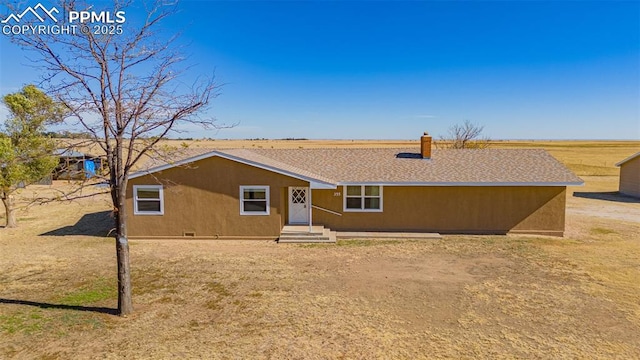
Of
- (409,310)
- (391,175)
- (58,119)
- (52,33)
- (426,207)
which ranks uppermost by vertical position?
(52,33)

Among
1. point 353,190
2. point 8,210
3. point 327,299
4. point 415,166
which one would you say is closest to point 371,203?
point 353,190

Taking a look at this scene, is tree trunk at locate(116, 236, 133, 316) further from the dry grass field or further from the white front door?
the white front door

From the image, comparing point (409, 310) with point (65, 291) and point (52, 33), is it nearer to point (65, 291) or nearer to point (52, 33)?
point (65, 291)

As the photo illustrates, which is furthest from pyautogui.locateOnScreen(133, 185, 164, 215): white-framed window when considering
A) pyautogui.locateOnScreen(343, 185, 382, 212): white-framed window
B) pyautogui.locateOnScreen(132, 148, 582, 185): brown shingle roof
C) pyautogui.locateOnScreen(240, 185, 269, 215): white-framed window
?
pyautogui.locateOnScreen(343, 185, 382, 212): white-framed window

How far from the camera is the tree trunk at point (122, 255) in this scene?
27.4ft

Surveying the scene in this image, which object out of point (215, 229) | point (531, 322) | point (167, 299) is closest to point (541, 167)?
point (531, 322)

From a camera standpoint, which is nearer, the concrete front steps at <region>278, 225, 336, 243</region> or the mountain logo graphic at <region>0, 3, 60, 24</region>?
the mountain logo graphic at <region>0, 3, 60, 24</region>

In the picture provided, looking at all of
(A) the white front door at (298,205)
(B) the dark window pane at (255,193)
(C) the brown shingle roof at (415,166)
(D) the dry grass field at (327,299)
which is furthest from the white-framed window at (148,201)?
(A) the white front door at (298,205)

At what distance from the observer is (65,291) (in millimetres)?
10266

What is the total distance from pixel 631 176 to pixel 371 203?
2457 centimetres

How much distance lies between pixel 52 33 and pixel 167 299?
678 centimetres

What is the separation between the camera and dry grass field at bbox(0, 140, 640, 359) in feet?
24.4

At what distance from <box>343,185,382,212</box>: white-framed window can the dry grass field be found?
2.20 m

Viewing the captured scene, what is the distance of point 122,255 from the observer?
852 centimetres
